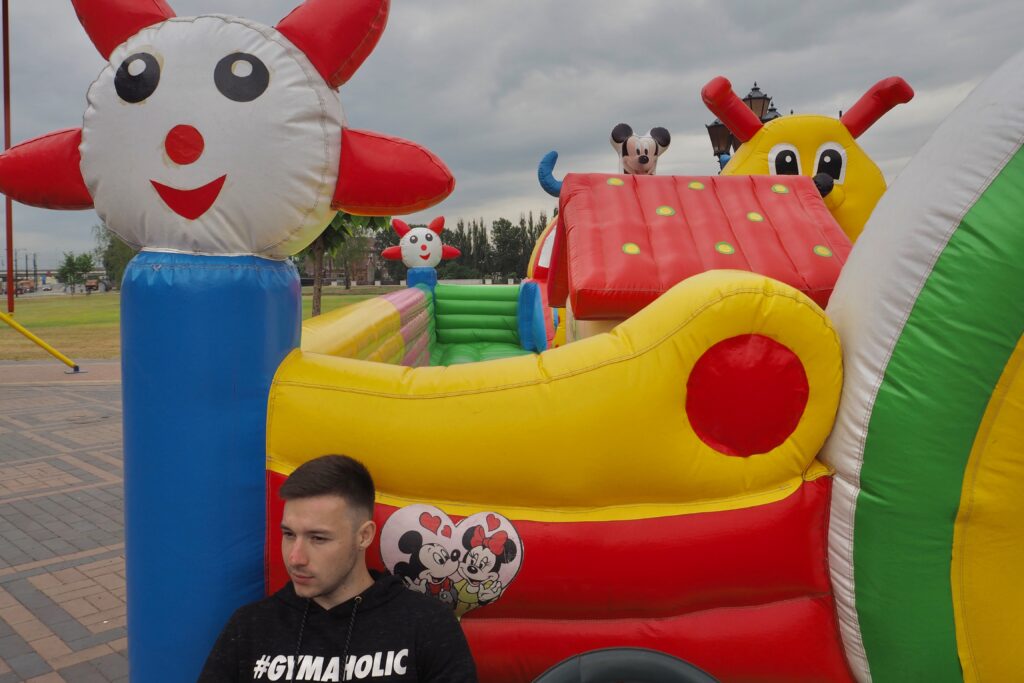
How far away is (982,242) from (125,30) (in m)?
2.16

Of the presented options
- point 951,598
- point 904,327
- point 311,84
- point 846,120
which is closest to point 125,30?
point 311,84

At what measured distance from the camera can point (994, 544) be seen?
63.0 inches

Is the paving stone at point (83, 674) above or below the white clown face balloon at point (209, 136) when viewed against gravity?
below

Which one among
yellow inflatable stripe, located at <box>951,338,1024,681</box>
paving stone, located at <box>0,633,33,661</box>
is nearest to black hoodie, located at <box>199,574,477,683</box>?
yellow inflatable stripe, located at <box>951,338,1024,681</box>

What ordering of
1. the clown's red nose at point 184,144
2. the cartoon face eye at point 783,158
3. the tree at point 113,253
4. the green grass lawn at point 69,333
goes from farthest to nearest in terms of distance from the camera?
the tree at point 113,253, the green grass lawn at point 69,333, the cartoon face eye at point 783,158, the clown's red nose at point 184,144

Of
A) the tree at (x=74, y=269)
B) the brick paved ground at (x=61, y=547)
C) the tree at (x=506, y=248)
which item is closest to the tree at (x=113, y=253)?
the tree at (x=74, y=269)

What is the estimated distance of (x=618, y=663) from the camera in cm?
146

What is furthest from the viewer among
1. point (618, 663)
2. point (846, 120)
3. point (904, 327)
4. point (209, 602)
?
point (846, 120)

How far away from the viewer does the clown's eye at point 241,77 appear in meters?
1.65

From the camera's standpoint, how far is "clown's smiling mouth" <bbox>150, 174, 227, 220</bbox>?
166 centimetres

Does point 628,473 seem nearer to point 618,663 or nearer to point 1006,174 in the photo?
point 618,663

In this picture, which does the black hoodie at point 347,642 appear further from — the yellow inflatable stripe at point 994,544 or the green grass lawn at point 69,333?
the green grass lawn at point 69,333

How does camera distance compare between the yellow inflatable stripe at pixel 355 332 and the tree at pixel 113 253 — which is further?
the tree at pixel 113 253

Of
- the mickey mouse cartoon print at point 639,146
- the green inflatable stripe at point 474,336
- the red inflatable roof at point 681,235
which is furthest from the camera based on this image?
the green inflatable stripe at point 474,336
